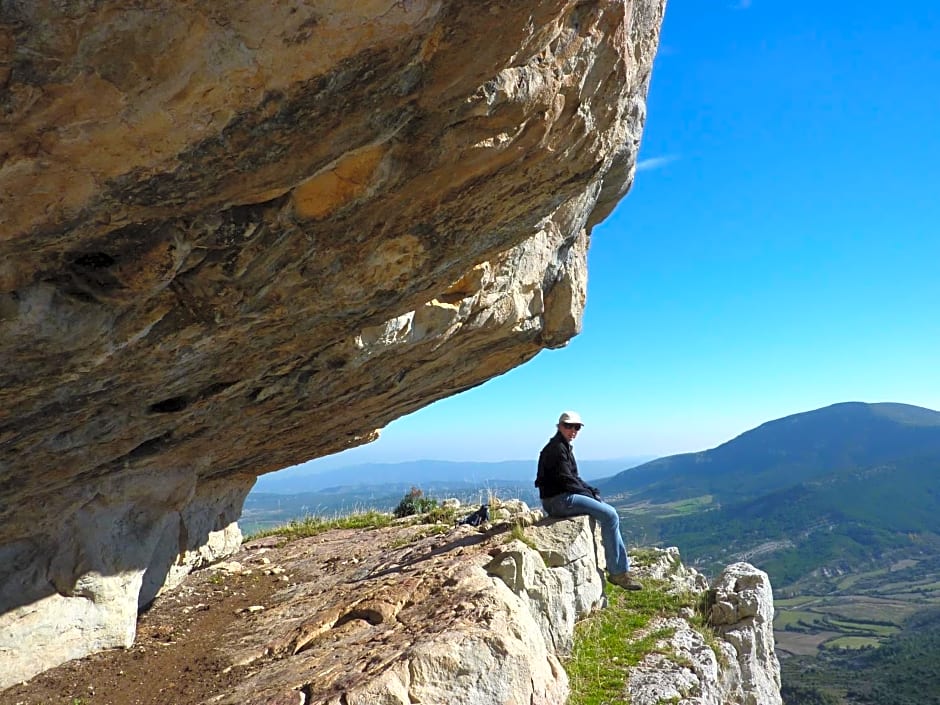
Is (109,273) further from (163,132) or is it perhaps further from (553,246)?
(553,246)

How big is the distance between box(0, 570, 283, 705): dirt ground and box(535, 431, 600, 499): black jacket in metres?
6.26

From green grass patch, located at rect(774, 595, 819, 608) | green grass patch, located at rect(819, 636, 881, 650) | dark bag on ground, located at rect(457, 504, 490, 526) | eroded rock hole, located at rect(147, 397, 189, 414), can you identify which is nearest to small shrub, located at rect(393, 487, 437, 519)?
dark bag on ground, located at rect(457, 504, 490, 526)

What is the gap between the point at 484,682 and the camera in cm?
708

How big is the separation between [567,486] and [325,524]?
10.7 meters

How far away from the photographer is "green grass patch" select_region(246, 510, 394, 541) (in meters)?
18.7

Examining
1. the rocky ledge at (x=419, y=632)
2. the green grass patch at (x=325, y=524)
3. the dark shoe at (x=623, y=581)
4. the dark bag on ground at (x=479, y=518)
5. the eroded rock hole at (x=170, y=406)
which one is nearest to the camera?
the rocky ledge at (x=419, y=632)

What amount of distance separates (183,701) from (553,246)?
28.2 feet

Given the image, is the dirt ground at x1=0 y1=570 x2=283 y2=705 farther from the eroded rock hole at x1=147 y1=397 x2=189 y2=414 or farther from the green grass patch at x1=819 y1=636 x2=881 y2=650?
the green grass patch at x1=819 y1=636 x2=881 y2=650

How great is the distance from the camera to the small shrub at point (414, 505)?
21172 millimetres

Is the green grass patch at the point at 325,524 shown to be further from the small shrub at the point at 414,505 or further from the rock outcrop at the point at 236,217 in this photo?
the rock outcrop at the point at 236,217

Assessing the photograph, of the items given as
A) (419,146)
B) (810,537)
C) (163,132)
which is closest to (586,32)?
(419,146)

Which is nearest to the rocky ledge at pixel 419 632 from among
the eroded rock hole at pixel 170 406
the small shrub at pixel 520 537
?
the small shrub at pixel 520 537

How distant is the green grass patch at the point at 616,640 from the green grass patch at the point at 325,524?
8.17 metres

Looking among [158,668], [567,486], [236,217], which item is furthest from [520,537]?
[236,217]
